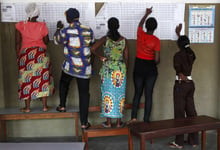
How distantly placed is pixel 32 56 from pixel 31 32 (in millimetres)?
320

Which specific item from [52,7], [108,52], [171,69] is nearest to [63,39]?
[108,52]

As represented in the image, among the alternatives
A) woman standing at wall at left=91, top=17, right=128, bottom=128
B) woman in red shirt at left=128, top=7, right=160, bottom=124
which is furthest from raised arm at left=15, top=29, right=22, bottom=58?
woman in red shirt at left=128, top=7, right=160, bottom=124

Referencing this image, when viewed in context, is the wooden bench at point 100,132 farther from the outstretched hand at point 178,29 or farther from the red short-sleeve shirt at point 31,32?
the outstretched hand at point 178,29

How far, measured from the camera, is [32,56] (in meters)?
3.42

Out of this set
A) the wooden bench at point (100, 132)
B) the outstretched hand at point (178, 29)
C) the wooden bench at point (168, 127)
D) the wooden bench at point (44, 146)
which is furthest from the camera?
the outstretched hand at point (178, 29)

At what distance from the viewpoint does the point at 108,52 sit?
11.0 ft

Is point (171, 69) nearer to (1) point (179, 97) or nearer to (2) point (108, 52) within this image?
(1) point (179, 97)

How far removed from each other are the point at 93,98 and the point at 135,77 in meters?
0.97

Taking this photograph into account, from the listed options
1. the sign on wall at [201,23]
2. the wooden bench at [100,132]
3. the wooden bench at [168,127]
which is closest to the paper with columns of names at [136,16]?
the sign on wall at [201,23]

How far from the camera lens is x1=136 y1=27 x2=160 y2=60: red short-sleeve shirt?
10.9 feet

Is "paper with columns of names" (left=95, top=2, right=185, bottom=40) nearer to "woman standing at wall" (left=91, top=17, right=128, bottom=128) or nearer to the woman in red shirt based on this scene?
the woman in red shirt

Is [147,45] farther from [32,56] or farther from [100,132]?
[32,56]

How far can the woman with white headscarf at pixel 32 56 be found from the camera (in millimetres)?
3372

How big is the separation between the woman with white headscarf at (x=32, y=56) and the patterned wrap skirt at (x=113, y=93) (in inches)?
32.6
